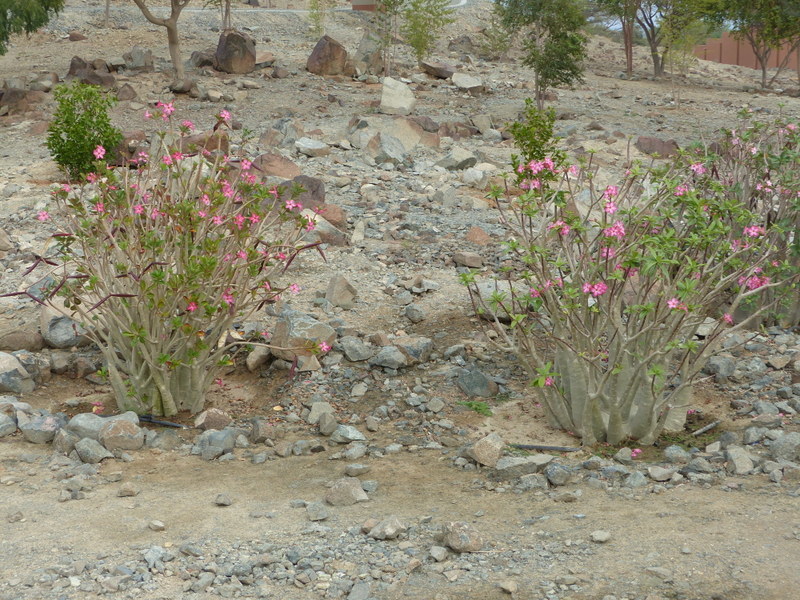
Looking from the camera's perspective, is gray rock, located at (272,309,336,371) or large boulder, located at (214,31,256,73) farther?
large boulder, located at (214,31,256,73)

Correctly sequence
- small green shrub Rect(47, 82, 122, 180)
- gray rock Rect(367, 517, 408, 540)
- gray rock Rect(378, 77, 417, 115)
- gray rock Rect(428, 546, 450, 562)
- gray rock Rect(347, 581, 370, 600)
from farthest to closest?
gray rock Rect(378, 77, 417, 115), small green shrub Rect(47, 82, 122, 180), gray rock Rect(367, 517, 408, 540), gray rock Rect(428, 546, 450, 562), gray rock Rect(347, 581, 370, 600)

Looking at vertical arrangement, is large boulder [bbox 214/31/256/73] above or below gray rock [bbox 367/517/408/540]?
above

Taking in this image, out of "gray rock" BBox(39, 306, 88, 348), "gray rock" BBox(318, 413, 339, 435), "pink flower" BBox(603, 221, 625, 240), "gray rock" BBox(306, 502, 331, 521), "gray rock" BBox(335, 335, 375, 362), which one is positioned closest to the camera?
"gray rock" BBox(306, 502, 331, 521)

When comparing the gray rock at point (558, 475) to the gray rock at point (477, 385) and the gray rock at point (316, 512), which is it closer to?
the gray rock at point (316, 512)

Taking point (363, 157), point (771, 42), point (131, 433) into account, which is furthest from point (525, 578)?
point (771, 42)

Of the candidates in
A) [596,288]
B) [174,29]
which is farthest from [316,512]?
[174,29]

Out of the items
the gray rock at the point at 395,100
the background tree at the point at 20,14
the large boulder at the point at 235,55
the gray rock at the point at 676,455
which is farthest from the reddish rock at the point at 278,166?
the large boulder at the point at 235,55

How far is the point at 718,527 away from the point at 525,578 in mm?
911

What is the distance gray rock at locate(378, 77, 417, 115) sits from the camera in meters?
15.8

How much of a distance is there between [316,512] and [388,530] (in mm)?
422

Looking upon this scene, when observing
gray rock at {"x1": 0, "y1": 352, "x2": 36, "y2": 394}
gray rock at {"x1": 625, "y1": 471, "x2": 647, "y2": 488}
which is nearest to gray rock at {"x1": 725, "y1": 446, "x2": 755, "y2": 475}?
gray rock at {"x1": 625, "y1": 471, "x2": 647, "y2": 488}

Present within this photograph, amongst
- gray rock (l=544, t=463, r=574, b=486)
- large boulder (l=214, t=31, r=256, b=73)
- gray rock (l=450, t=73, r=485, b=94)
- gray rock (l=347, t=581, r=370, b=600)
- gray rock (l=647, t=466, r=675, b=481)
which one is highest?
large boulder (l=214, t=31, r=256, b=73)

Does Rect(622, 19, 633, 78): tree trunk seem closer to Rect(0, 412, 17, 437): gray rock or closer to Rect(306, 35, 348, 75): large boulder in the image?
Rect(306, 35, 348, 75): large boulder

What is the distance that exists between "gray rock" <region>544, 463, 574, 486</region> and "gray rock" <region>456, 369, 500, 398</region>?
1316 millimetres
